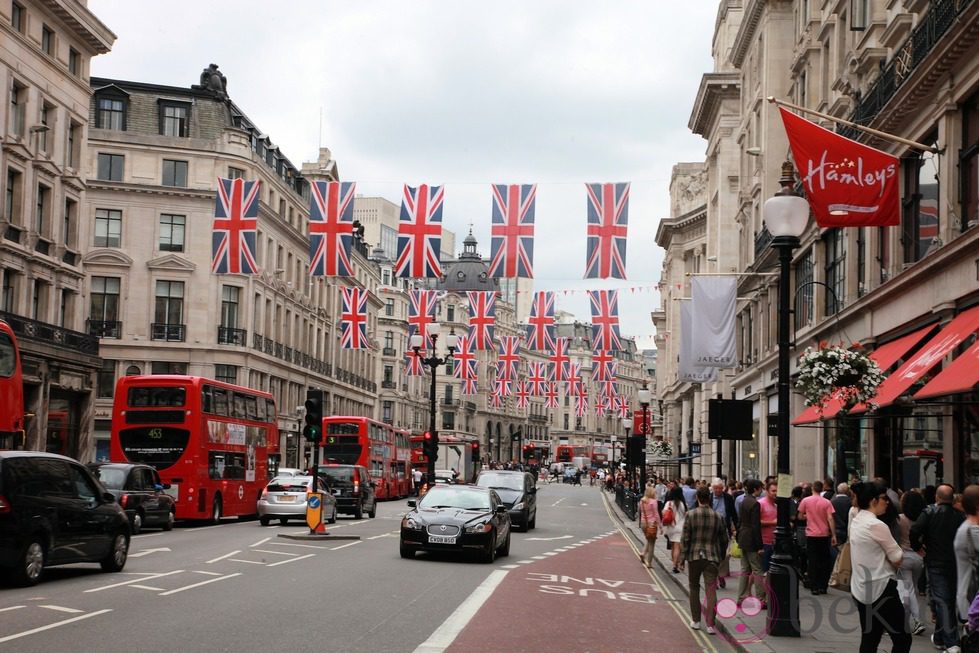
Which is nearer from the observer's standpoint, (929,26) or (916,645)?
(916,645)

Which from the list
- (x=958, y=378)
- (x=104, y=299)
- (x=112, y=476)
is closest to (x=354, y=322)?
(x=104, y=299)

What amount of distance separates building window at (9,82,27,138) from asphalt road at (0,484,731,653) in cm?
2075

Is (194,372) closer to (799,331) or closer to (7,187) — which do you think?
(7,187)

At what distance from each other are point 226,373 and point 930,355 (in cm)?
4911

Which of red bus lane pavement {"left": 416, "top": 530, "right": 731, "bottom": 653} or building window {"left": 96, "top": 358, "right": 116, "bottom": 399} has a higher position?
building window {"left": 96, "top": 358, "right": 116, "bottom": 399}

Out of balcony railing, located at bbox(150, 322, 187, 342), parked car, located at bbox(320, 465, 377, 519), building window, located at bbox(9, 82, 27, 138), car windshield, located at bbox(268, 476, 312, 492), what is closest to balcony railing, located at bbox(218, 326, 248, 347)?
balcony railing, located at bbox(150, 322, 187, 342)

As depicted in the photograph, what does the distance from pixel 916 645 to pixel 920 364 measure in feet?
22.6

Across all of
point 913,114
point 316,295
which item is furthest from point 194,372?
point 913,114

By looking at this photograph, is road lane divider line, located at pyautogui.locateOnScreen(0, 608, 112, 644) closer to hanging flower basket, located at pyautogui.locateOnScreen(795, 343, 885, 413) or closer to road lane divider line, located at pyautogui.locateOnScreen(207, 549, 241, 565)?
road lane divider line, located at pyautogui.locateOnScreen(207, 549, 241, 565)

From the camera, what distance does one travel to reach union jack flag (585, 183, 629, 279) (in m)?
33.6

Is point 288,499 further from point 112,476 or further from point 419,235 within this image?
point 419,235

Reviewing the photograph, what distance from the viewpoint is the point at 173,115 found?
62.6 m

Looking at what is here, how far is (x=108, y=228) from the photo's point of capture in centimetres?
6159

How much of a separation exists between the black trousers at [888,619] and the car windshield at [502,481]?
25263mm
